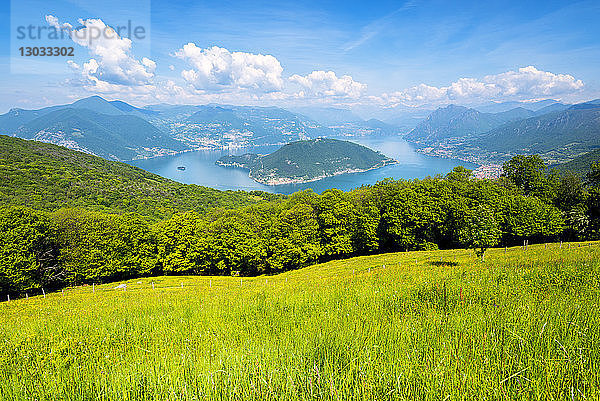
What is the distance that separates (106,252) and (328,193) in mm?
43132

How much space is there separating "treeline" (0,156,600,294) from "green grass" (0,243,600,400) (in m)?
46.8

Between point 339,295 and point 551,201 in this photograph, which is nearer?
point 339,295

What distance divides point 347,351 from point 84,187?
162m

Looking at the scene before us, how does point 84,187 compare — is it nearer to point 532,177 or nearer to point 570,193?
point 532,177

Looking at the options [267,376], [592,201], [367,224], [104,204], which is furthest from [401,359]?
[104,204]

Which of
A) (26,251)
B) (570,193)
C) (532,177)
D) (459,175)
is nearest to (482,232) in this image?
(570,193)

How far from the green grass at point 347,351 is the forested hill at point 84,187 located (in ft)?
349

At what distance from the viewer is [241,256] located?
176 ft

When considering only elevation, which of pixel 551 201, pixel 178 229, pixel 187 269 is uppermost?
pixel 551 201

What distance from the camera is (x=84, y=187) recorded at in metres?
132

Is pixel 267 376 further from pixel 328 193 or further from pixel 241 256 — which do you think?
pixel 328 193

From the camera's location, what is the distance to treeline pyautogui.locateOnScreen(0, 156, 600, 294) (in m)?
48.9

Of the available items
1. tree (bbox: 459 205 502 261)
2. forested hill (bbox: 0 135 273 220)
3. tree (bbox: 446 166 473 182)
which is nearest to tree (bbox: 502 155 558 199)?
tree (bbox: 446 166 473 182)

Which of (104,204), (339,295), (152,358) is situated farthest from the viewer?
(104,204)
